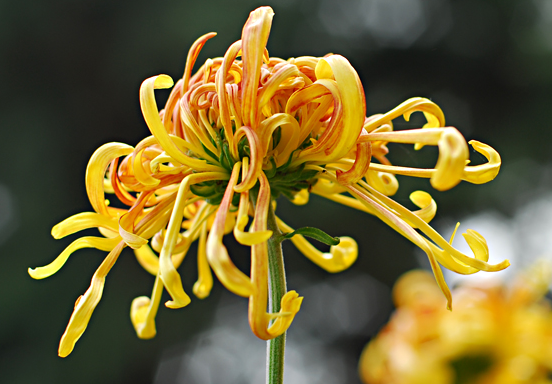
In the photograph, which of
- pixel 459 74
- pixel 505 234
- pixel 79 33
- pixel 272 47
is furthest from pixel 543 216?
pixel 79 33

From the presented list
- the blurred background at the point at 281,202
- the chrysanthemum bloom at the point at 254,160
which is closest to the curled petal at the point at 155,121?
the chrysanthemum bloom at the point at 254,160

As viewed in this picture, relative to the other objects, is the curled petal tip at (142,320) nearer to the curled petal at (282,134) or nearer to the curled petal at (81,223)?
the curled petal at (81,223)

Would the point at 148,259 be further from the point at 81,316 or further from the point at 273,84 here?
the point at 273,84

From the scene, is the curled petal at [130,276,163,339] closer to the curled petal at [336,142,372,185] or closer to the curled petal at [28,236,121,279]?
the curled petal at [28,236,121,279]

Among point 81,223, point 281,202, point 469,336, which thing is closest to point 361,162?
point 81,223

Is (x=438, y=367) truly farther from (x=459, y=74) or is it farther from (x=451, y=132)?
(x=459, y=74)
